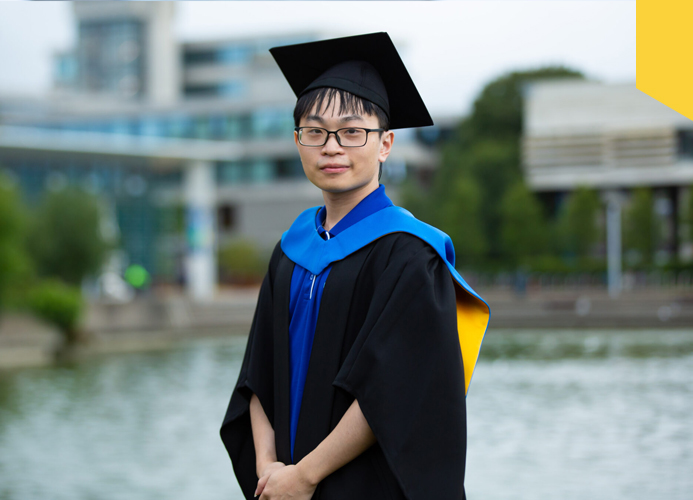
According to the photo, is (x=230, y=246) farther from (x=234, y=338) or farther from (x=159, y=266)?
(x=234, y=338)

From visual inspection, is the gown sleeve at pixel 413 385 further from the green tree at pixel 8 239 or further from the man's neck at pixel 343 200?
the green tree at pixel 8 239

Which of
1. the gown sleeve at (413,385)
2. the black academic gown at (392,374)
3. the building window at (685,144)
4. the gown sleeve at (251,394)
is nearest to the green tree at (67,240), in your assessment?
the gown sleeve at (251,394)

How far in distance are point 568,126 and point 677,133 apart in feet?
16.7

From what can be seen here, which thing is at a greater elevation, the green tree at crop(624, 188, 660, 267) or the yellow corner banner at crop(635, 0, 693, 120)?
the yellow corner banner at crop(635, 0, 693, 120)

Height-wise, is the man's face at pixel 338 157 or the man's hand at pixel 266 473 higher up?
the man's face at pixel 338 157

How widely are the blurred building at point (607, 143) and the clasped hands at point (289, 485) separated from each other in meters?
38.6

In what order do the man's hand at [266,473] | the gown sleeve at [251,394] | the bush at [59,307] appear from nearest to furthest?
the man's hand at [266,473], the gown sleeve at [251,394], the bush at [59,307]

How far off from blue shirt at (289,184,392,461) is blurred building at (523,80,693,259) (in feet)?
126

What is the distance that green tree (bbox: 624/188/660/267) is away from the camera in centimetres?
3334

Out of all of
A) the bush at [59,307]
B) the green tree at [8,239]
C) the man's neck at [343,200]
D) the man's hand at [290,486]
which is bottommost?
the bush at [59,307]

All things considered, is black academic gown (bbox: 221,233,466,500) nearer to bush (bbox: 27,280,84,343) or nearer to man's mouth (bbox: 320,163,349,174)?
man's mouth (bbox: 320,163,349,174)

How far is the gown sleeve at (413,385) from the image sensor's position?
187cm

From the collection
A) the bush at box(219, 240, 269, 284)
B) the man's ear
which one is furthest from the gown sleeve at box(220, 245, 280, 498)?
the bush at box(219, 240, 269, 284)

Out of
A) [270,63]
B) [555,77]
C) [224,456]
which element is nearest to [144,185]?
[270,63]
